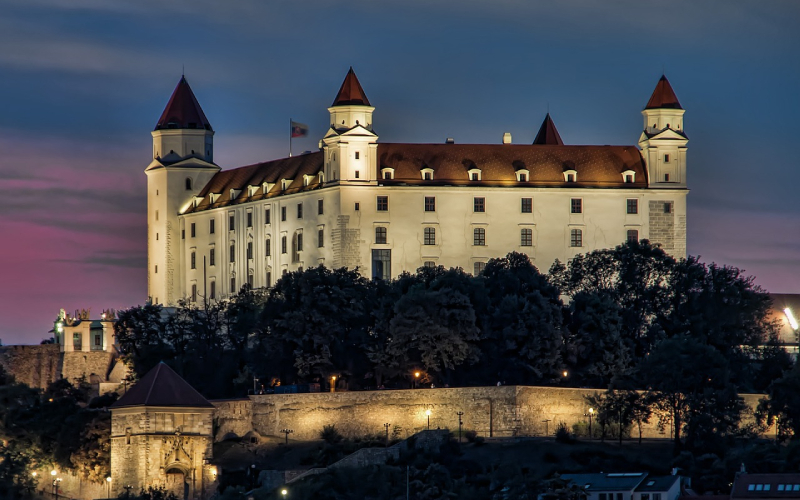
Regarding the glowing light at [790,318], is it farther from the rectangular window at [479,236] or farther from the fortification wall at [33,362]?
the fortification wall at [33,362]

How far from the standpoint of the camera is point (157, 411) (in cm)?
9162

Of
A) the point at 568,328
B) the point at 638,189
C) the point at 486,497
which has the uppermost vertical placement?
the point at 638,189

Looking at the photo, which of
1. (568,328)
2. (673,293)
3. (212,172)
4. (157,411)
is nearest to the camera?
(157,411)

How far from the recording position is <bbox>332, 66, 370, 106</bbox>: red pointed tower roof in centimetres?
11650

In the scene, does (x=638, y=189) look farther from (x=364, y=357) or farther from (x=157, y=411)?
(x=157, y=411)

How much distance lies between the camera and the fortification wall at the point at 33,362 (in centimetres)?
11856

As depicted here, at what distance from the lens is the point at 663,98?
4737 inches

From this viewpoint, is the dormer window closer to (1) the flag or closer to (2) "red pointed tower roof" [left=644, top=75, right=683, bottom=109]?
(2) "red pointed tower roof" [left=644, top=75, right=683, bottom=109]

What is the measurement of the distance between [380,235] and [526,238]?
7634 mm

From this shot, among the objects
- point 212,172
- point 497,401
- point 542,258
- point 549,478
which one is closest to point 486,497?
point 549,478

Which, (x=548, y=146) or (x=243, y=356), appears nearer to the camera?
(x=243, y=356)

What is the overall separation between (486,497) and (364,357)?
16483mm

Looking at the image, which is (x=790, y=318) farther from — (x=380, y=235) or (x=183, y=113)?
(x=183, y=113)

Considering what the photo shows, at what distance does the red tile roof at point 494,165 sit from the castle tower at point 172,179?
7.20 m
